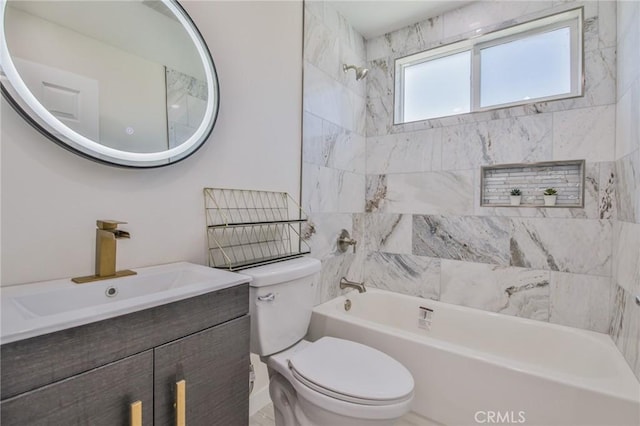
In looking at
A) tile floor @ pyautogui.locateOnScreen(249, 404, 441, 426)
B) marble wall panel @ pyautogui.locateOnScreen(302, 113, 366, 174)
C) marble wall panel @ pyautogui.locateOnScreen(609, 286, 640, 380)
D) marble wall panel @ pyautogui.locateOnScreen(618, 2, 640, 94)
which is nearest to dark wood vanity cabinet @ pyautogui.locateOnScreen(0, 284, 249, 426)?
tile floor @ pyautogui.locateOnScreen(249, 404, 441, 426)

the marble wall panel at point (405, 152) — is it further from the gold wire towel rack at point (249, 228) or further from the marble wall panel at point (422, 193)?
the gold wire towel rack at point (249, 228)

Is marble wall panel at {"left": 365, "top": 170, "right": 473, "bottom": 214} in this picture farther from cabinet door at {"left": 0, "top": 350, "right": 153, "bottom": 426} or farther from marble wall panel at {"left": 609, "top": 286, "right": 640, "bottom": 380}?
cabinet door at {"left": 0, "top": 350, "right": 153, "bottom": 426}

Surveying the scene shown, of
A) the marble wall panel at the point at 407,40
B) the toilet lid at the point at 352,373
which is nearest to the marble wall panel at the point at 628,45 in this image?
the marble wall panel at the point at 407,40

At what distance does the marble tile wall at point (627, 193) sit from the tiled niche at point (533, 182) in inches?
7.1

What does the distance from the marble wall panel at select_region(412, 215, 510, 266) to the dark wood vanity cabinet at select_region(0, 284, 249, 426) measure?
5.39ft

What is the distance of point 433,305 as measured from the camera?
212 cm

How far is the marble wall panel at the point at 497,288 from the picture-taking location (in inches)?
74.0

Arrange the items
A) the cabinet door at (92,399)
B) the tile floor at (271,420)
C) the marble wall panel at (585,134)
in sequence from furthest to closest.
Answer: the marble wall panel at (585,134) → the tile floor at (271,420) → the cabinet door at (92,399)

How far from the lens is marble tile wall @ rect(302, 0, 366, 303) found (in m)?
1.95

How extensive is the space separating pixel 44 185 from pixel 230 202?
0.68 m

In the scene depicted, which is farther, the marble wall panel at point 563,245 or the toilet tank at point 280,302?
the marble wall panel at point 563,245

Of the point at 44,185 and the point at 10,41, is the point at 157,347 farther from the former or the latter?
the point at 10,41

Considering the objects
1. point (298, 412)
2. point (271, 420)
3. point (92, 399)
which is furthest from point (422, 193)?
point (92, 399)

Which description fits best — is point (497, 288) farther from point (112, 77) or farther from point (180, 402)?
point (112, 77)
